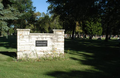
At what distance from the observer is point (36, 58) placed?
9102 millimetres

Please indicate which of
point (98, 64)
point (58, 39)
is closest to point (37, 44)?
point (58, 39)

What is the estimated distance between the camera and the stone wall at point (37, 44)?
8914mm

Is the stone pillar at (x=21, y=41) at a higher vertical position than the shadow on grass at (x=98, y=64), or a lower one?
higher

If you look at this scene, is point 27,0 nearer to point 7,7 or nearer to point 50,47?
point 7,7

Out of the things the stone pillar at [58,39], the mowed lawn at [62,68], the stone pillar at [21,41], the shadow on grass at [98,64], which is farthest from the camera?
the stone pillar at [58,39]

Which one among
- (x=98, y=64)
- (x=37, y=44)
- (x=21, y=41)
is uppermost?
(x=21, y=41)

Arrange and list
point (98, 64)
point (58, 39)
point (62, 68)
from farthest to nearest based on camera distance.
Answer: point (58, 39) < point (98, 64) < point (62, 68)

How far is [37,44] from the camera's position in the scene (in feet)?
29.9

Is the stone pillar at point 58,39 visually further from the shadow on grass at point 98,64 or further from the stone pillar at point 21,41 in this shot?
the stone pillar at point 21,41

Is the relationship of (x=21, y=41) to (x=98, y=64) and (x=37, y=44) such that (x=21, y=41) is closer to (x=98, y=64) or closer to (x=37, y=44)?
(x=37, y=44)

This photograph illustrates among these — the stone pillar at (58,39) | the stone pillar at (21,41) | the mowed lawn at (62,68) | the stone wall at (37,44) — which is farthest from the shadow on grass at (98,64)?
the stone pillar at (21,41)

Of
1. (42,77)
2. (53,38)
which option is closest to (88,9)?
(53,38)

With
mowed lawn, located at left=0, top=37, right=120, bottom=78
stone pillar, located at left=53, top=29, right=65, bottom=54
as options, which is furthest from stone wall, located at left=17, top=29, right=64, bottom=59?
mowed lawn, located at left=0, top=37, right=120, bottom=78

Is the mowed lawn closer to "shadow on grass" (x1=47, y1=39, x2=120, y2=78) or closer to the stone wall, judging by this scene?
"shadow on grass" (x1=47, y1=39, x2=120, y2=78)
